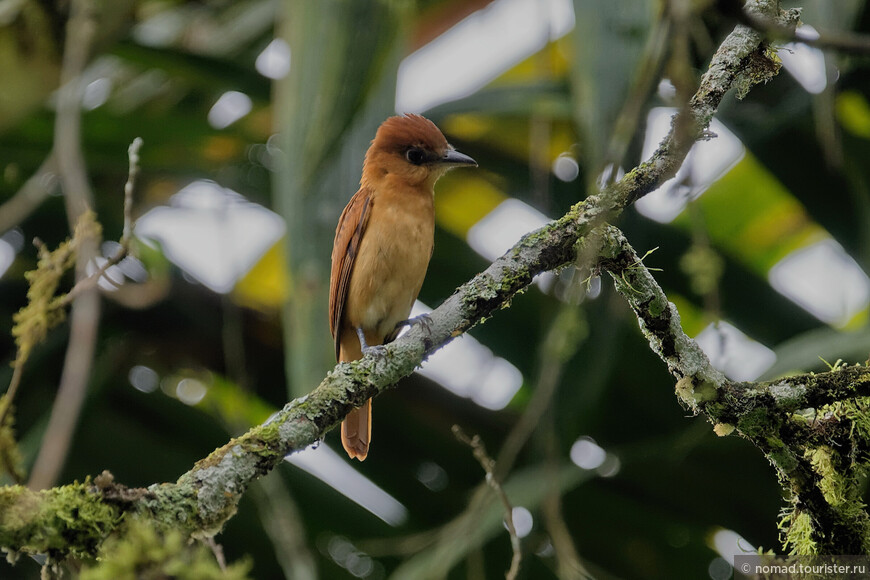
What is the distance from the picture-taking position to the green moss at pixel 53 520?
5.09ft

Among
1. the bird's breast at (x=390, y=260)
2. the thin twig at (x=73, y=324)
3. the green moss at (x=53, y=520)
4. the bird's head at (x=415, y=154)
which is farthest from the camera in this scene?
the bird's head at (x=415, y=154)

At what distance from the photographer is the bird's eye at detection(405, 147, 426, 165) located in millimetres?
4500

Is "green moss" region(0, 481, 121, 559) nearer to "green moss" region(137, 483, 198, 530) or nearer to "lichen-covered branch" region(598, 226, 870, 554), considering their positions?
"green moss" region(137, 483, 198, 530)

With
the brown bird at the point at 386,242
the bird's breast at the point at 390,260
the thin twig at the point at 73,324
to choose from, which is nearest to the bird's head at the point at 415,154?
the brown bird at the point at 386,242

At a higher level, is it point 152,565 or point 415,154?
point 415,154

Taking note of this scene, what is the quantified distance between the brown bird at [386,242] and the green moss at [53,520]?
2446 mm

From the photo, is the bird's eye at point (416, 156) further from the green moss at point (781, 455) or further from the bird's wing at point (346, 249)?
the green moss at point (781, 455)

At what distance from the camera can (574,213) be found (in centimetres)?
229

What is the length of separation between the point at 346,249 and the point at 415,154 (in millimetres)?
600

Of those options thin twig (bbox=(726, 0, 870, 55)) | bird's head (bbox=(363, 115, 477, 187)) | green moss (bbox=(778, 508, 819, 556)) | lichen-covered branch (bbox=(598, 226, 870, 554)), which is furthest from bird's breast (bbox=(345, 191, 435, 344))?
thin twig (bbox=(726, 0, 870, 55))

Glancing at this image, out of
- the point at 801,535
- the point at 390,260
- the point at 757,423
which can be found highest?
the point at 390,260

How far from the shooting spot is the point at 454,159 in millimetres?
4414

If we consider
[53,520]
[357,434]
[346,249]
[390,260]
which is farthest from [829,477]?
[346,249]

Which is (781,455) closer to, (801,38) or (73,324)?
(801,38)
